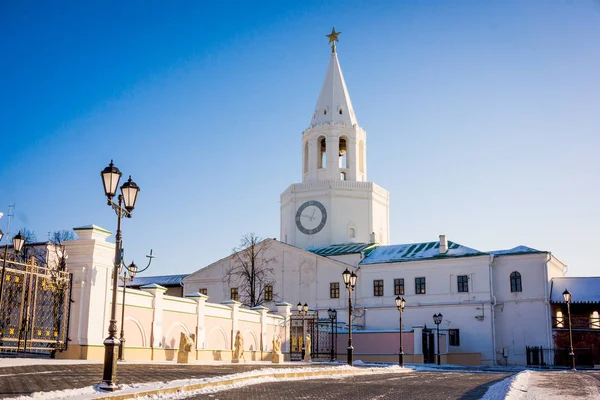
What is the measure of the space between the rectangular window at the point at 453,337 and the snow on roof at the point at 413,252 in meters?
5.83

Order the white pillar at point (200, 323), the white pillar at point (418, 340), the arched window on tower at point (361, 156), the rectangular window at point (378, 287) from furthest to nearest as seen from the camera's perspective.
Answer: the arched window on tower at point (361, 156), the rectangular window at point (378, 287), the white pillar at point (418, 340), the white pillar at point (200, 323)

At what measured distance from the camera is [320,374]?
20.8 metres

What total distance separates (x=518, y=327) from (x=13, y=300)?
126ft

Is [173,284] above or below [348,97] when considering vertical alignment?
below

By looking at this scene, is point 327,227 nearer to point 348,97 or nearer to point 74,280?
point 348,97

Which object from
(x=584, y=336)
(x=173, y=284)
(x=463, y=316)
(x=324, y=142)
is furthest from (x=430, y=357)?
(x=173, y=284)

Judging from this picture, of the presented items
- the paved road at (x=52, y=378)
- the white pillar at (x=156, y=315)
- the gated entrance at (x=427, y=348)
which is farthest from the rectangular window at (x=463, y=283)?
the paved road at (x=52, y=378)

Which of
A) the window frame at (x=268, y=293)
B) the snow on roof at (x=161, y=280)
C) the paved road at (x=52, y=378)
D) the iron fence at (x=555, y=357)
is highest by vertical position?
the snow on roof at (x=161, y=280)

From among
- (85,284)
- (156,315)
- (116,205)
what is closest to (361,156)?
(156,315)

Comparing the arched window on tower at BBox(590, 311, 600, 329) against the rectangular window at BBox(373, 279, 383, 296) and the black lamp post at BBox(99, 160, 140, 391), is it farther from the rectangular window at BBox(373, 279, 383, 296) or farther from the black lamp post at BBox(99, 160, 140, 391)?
the black lamp post at BBox(99, 160, 140, 391)

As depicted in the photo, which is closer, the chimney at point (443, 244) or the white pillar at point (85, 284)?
the white pillar at point (85, 284)

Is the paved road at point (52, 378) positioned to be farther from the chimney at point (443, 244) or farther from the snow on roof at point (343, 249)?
the snow on roof at point (343, 249)

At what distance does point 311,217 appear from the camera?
60.4 meters

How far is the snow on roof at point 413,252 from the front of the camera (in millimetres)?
51969
